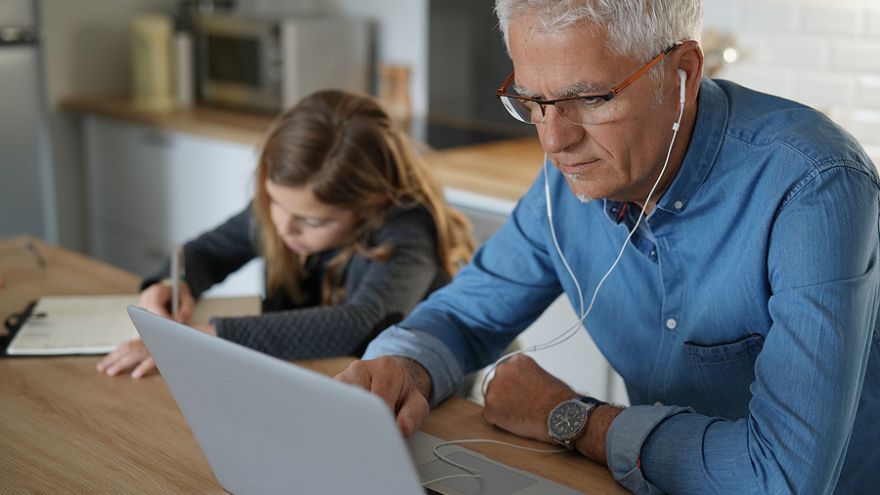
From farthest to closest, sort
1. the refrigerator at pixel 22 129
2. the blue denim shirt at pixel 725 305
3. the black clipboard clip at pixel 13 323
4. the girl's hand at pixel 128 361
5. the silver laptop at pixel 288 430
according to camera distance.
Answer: the refrigerator at pixel 22 129
the black clipboard clip at pixel 13 323
the girl's hand at pixel 128 361
the blue denim shirt at pixel 725 305
the silver laptop at pixel 288 430

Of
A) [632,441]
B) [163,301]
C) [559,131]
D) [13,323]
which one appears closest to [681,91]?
[559,131]

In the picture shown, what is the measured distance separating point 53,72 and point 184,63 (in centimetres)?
43

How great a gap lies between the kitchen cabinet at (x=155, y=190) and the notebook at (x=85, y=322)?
4.66 ft

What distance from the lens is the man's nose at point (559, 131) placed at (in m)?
1.30

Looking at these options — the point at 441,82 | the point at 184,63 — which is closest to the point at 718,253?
the point at 441,82

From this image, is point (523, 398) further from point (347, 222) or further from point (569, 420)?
point (347, 222)

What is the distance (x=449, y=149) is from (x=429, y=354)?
5.59 feet

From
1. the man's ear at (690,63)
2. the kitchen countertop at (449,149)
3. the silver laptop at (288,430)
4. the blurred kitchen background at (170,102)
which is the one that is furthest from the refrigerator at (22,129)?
the man's ear at (690,63)

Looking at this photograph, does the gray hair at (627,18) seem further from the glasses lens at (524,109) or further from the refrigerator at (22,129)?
the refrigerator at (22,129)

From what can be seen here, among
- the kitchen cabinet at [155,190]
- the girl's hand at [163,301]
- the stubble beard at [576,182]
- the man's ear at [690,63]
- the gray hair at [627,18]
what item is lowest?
the kitchen cabinet at [155,190]

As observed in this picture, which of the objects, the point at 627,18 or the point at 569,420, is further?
the point at 569,420

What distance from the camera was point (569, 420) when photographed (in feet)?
4.41

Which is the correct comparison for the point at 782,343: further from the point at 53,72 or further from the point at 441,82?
the point at 53,72

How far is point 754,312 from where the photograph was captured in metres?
1.32
